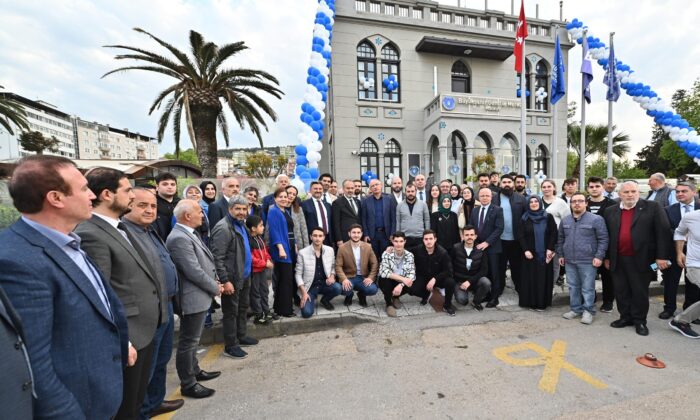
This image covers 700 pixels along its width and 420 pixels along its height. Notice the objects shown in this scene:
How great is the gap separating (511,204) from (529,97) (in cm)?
1636

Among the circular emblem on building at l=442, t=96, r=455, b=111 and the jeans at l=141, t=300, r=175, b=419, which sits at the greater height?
the circular emblem on building at l=442, t=96, r=455, b=111

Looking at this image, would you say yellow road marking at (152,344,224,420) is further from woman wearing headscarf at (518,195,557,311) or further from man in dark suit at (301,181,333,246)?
woman wearing headscarf at (518,195,557,311)

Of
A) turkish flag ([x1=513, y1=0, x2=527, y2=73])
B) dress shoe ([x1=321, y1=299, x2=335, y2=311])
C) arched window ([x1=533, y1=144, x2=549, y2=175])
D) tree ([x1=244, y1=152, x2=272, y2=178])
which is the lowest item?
dress shoe ([x1=321, y1=299, x2=335, y2=311])

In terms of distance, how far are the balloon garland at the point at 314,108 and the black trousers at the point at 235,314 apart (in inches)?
226

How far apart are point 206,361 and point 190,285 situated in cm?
→ 135

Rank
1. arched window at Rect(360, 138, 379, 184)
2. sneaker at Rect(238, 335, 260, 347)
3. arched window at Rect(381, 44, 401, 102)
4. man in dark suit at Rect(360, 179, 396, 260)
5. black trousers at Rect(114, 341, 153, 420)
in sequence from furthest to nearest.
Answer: arched window at Rect(381, 44, 401, 102), arched window at Rect(360, 138, 379, 184), man in dark suit at Rect(360, 179, 396, 260), sneaker at Rect(238, 335, 260, 347), black trousers at Rect(114, 341, 153, 420)

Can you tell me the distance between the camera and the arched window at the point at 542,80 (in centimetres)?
1838

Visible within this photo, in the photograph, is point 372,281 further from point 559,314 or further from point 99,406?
point 99,406

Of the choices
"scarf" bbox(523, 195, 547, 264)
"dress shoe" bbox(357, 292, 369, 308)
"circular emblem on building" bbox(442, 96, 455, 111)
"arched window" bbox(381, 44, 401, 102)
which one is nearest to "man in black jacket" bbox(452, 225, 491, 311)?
"scarf" bbox(523, 195, 547, 264)

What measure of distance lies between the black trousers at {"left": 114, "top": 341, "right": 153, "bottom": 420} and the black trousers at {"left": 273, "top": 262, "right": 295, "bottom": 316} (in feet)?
7.88

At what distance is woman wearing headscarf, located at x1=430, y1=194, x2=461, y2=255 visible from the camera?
224 inches

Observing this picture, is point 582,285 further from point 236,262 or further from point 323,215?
point 236,262

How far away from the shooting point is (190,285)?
2.88m

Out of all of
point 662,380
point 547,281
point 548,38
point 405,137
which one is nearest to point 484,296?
point 547,281
